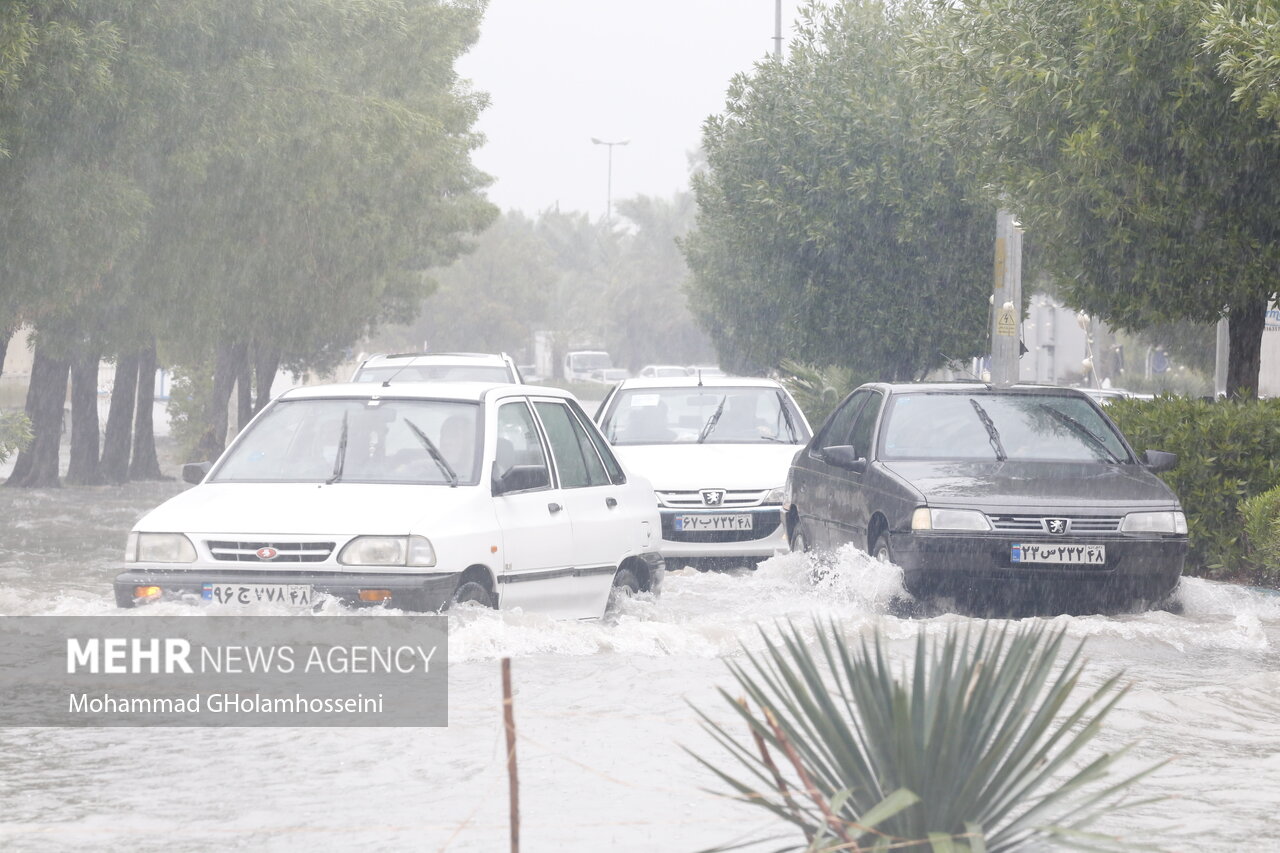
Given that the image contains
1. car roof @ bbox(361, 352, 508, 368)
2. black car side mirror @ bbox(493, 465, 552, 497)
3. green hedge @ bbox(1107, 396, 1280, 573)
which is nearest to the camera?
black car side mirror @ bbox(493, 465, 552, 497)

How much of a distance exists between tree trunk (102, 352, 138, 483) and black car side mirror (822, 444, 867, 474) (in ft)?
60.0

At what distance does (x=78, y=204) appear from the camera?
1585cm

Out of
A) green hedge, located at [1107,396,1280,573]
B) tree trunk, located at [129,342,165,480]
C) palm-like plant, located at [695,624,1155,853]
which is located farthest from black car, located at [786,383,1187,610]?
tree trunk, located at [129,342,165,480]

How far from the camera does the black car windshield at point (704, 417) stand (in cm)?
1575

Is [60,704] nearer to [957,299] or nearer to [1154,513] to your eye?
[1154,513]

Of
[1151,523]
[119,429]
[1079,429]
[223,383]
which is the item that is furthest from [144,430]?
[1151,523]

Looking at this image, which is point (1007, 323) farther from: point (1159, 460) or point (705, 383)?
point (1159, 460)

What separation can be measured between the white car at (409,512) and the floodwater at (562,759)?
27 cm

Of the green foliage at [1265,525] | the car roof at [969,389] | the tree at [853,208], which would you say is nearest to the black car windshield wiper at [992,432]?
the car roof at [969,389]

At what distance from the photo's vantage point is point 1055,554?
10.8 meters

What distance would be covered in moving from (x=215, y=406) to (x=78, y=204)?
16.1 m

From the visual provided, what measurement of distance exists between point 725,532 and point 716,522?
112 millimetres

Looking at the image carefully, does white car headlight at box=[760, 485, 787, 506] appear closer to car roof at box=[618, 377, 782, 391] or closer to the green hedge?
car roof at box=[618, 377, 782, 391]

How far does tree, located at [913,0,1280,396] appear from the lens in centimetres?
1428
